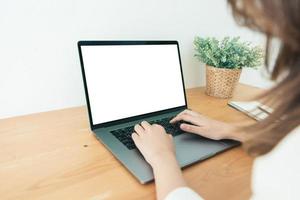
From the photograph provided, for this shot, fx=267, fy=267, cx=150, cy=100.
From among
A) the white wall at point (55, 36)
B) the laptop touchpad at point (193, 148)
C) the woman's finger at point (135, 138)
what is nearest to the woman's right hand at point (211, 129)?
the laptop touchpad at point (193, 148)

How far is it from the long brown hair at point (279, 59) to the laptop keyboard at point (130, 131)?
11.7 inches

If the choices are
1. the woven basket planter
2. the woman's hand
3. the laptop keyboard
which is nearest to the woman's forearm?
the woman's hand

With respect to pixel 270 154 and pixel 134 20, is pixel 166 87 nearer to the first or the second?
pixel 134 20

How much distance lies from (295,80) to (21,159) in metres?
0.52

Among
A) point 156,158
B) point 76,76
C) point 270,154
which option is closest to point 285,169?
point 270,154

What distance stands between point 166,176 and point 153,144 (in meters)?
0.10

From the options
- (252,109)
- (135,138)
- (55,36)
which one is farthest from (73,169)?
(252,109)

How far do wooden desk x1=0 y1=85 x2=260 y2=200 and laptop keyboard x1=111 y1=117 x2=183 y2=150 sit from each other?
0.05 metres

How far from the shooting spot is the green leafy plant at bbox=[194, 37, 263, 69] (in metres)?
0.98

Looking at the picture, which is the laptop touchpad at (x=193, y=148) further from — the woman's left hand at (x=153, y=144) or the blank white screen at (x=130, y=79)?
the blank white screen at (x=130, y=79)

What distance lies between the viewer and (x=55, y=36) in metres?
0.74

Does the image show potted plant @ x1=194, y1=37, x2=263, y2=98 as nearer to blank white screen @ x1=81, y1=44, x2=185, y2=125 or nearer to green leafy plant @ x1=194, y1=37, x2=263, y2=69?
green leafy plant @ x1=194, y1=37, x2=263, y2=69

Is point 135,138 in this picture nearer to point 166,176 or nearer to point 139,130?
point 139,130

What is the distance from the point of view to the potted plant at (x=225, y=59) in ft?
3.21
